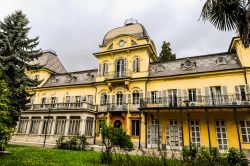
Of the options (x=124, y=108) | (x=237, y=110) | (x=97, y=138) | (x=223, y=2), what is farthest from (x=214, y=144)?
(x=223, y=2)

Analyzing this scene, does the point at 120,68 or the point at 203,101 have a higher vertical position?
the point at 120,68

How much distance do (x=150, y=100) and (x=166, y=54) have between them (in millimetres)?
13555

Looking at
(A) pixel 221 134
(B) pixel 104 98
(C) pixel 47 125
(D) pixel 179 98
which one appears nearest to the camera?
(A) pixel 221 134

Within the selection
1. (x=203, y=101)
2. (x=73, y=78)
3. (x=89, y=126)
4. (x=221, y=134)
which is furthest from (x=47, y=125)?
(x=221, y=134)

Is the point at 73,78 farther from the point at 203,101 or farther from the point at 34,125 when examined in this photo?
the point at 203,101

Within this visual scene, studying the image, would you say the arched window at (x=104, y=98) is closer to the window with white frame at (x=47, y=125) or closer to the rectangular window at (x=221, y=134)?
the window with white frame at (x=47, y=125)

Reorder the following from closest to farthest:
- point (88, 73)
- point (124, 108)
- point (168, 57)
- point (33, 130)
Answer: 1. point (124, 108)
2. point (33, 130)
3. point (88, 73)
4. point (168, 57)

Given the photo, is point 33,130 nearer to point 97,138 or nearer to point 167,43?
point 97,138

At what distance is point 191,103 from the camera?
19469 mm

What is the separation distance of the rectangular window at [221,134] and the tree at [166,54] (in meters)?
16.1

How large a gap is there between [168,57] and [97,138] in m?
18.1

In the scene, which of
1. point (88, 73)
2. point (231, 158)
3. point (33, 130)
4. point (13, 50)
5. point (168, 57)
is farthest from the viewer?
point (168, 57)

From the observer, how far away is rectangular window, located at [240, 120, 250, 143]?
1722 cm

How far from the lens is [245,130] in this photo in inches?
686
